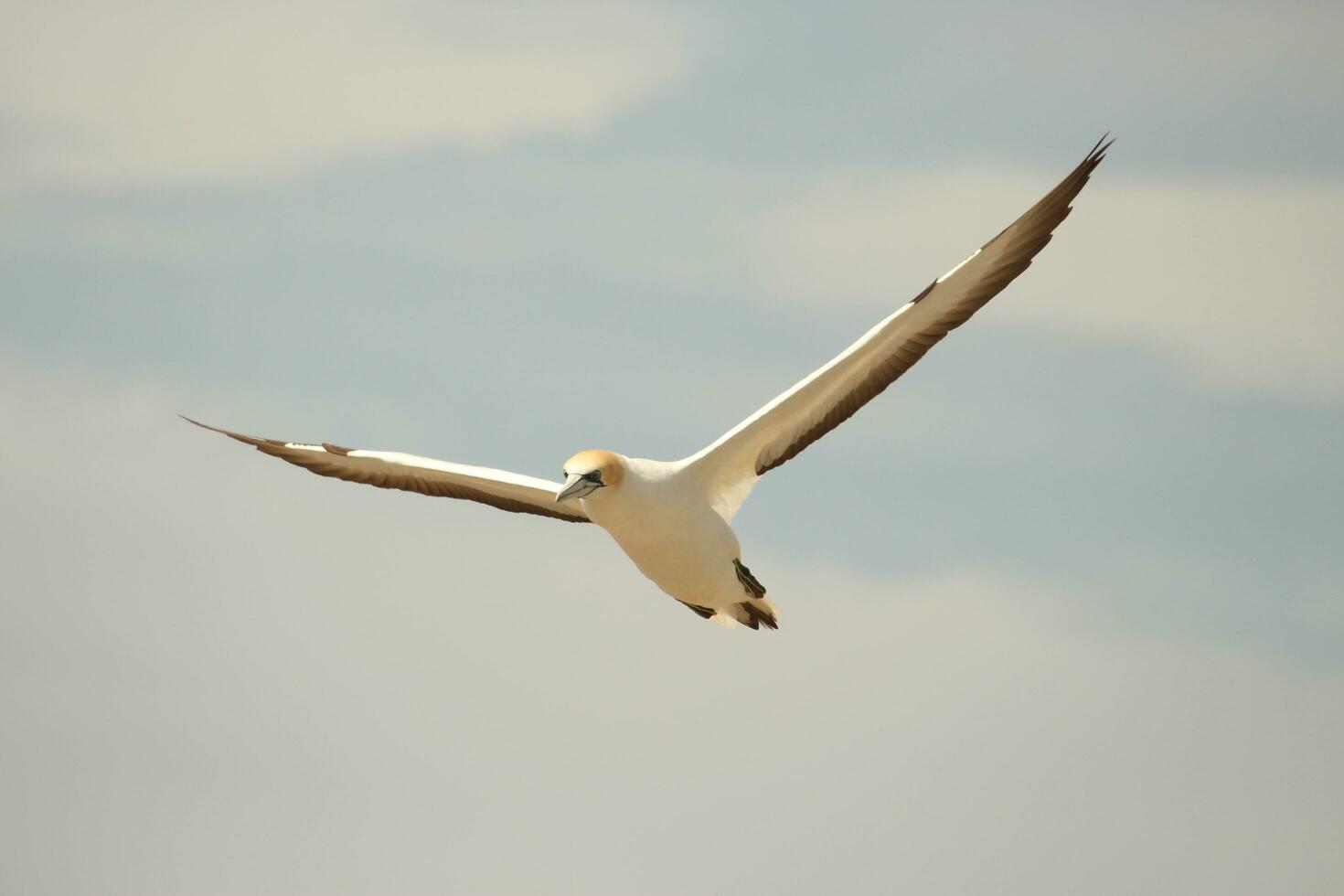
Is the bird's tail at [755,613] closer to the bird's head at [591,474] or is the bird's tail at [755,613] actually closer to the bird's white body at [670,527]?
the bird's white body at [670,527]

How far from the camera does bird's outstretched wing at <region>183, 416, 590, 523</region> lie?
66.1 ft

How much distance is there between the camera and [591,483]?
17703mm

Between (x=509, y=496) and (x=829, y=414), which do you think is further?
(x=509, y=496)

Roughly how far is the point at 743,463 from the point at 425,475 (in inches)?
144

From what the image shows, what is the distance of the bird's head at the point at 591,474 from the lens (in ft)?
57.9

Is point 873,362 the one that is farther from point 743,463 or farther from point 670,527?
point 670,527

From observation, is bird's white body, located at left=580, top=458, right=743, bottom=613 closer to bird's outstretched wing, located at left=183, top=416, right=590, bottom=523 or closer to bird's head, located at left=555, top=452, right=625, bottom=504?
bird's head, located at left=555, top=452, right=625, bottom=504

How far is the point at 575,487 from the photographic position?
17.7m

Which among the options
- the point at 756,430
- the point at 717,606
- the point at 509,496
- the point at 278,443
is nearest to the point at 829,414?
the point at 756,430

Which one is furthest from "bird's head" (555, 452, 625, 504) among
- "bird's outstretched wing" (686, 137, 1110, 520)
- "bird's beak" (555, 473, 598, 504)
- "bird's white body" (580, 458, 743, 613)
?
"bird's outstretched wing" (686, 137, 1110, 520)

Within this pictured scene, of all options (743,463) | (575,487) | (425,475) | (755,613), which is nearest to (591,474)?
(575,487)

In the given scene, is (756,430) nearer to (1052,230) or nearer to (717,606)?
(717,606)

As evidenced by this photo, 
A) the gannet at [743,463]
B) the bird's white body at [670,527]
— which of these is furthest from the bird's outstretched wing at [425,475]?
the bird's white body at [670,527]

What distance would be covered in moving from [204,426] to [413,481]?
7.20 ft
